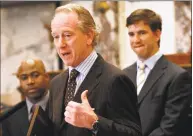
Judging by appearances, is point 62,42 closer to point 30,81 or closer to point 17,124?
point 17,124

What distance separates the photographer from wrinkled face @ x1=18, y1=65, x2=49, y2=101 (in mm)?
2904

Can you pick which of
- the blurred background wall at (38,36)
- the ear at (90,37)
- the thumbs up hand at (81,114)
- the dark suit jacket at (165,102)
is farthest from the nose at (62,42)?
the blurred background wall at (38,36)

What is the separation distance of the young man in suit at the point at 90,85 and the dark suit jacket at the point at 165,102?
0.64 metres

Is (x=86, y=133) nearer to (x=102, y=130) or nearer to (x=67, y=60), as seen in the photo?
(x=102, y=130)

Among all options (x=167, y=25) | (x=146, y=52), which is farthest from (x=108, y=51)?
(x=146, y=52)

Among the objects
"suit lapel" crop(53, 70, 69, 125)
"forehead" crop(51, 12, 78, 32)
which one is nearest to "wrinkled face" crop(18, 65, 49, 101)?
"suit lapel" crop(53, 70, 69, 125)

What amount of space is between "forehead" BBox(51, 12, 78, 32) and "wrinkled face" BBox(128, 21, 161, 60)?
907 millimetres

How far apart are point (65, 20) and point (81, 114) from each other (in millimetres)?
379

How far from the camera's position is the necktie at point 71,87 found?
5.73 ft

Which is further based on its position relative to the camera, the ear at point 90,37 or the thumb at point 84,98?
the ear at point 90,37

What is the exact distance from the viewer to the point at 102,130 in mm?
1551

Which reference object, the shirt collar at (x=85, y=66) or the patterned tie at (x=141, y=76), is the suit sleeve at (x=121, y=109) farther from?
the patterned tie at (x=141, y=76)

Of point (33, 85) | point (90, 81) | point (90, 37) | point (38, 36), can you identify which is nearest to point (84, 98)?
point (90, 81)

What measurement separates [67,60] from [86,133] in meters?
0.29
